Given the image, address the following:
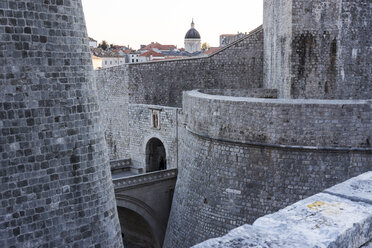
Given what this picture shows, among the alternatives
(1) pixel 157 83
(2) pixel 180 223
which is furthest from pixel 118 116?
(2) pixel 180 223

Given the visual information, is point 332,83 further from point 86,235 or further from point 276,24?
point 86,235

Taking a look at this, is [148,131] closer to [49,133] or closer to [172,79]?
[172,79]

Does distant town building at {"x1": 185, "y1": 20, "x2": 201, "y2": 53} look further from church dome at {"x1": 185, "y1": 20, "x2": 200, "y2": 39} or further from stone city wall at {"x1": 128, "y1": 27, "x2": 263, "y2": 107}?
stone city wall at {"x1": 128, "y1": 27, "x2": 263, "y2": 107}

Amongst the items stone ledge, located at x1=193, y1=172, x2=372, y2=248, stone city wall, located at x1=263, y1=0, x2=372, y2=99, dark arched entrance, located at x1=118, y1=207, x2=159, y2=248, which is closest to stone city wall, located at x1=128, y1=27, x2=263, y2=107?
stone city wall, located at x1=263, y1=0, x2=372, y2=99

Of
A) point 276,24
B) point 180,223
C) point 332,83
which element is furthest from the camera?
point 276,24

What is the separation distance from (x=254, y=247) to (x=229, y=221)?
26.3 feet

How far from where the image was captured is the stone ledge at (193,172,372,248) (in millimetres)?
2561

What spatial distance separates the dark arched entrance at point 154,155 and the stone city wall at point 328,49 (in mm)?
5787

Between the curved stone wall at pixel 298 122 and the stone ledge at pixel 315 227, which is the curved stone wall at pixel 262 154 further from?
the stone ledge at pixel 315 227

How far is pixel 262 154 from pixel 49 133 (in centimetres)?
537

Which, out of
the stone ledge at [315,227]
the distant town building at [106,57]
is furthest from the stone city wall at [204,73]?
the distant town building at [106,57]

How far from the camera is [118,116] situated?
18.5 m

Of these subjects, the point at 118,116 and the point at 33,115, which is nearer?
the point at 33,115

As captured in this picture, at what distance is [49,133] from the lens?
237 inches
